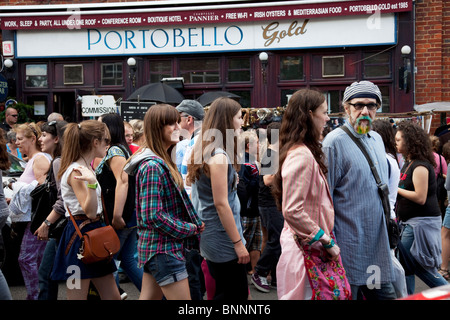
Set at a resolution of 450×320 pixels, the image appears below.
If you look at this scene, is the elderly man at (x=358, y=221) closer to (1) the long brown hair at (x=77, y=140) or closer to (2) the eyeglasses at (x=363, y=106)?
(2) the eyeglasses at (x=363, y=106)

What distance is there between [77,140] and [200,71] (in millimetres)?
9614

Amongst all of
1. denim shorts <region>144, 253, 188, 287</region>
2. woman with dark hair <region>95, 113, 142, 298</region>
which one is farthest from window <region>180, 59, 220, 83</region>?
denim shorts <region>144, 253, 188, 287</region>

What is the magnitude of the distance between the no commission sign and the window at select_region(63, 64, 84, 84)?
4.09 meters

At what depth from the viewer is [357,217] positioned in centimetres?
340

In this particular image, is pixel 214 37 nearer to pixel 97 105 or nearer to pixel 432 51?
pixel 97 105

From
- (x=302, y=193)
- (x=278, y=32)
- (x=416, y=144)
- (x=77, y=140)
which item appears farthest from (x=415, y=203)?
(x=278, y=32)

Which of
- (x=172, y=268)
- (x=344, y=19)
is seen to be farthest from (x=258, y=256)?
(x=344, y=19)

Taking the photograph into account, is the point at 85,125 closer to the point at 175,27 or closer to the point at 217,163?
the point at 217,163

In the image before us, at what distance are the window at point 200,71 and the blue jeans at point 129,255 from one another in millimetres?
8925

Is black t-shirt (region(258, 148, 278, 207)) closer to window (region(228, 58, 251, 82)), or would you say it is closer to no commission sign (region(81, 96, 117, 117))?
no commission sign (region(81, 96, 117, 117))

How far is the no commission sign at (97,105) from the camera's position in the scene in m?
10.1

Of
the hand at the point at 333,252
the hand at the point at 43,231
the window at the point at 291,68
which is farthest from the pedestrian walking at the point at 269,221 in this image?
the window at the point at 291,68

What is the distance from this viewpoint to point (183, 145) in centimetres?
579
